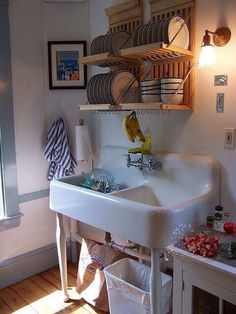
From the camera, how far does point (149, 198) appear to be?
79.7 inches

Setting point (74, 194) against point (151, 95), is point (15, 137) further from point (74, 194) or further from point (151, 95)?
point (151, 95)

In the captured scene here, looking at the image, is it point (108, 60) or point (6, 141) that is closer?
point (108, 60)

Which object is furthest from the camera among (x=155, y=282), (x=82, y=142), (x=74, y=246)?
(x=74, y=246)

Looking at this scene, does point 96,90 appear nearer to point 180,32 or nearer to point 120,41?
point 120,41

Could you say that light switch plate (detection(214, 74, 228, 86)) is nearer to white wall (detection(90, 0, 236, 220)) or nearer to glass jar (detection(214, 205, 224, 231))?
white wall (detection(90, 0, 236, 220))

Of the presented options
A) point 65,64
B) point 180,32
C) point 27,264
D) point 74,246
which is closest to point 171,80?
point 180,32

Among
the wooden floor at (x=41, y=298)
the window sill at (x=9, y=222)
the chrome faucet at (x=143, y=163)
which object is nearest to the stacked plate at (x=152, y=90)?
the chrome faucet at (x=143, y=163)

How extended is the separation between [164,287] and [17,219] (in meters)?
1.24

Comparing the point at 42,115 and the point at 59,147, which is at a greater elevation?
the point at 42,115

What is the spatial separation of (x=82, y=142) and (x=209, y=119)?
3.23 ft

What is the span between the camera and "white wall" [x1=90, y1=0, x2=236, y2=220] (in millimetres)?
1646

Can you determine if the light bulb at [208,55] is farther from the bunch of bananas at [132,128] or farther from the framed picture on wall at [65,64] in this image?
the framed picture on wall at [65,64]

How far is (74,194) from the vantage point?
183cm

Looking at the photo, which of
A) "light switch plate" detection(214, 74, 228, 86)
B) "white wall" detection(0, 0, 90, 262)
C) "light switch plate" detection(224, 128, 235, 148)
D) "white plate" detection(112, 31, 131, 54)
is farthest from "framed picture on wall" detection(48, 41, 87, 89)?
"light switch plate" detection(224, 128, 235, 148)
